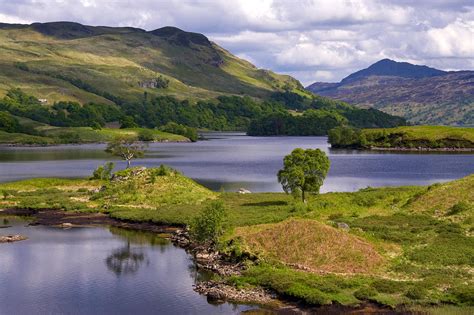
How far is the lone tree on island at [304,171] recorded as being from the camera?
113 metres

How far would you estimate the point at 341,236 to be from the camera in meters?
73.9

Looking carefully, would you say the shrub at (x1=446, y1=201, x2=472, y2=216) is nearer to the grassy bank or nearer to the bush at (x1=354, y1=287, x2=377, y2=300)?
the grassy bank

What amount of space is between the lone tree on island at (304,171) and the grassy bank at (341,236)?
282cm

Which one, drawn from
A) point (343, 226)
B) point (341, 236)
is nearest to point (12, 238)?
point (343, 226)

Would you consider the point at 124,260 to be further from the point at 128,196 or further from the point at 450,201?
the point at 450,201

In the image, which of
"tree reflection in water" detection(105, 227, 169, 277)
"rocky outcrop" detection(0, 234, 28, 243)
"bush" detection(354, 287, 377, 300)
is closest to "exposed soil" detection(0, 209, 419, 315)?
"rocky outcrop" detection(0, 234, 28, 243)

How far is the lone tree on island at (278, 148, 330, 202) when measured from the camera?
113 meters

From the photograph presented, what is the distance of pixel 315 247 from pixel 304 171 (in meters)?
43.6

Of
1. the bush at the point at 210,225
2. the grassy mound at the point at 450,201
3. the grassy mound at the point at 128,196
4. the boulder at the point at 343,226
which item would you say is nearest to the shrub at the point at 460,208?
the grassy mound at the point at 450,201

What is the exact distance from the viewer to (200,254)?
3172 inches

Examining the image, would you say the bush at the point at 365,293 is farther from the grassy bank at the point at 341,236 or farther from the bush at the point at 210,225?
the bush at the point at 210,225

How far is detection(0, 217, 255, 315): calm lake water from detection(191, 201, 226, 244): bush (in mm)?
3215

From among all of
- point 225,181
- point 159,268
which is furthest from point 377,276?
point 225,181

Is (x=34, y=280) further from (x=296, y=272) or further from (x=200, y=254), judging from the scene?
(x=296, y=272)
